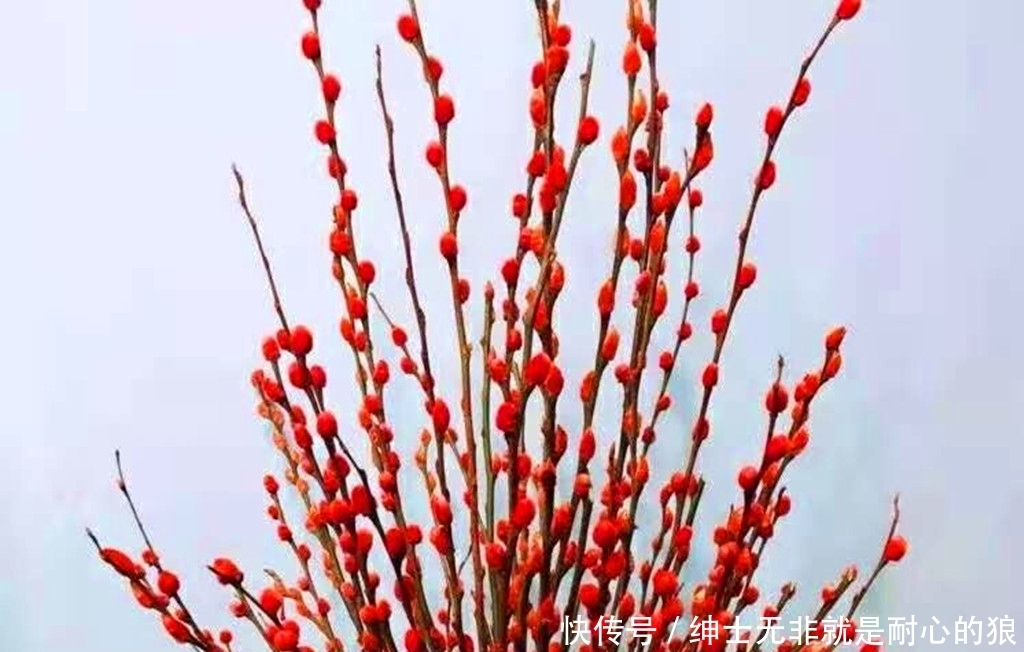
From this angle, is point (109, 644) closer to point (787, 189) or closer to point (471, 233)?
point (471, 233)

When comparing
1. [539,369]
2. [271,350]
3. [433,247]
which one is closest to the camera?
[539,369]

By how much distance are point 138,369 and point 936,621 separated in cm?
71

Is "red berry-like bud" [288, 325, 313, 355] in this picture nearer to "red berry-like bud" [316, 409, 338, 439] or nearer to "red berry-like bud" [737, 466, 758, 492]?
"red berry-like bud" [316, 409, 338, 439]

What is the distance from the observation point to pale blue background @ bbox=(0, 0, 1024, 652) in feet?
3.21

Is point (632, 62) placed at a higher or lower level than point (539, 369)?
higher

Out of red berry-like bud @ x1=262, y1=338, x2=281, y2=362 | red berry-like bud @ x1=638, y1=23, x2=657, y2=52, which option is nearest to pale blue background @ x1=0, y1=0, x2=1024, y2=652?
red berry-like bud @ x1=262, y1=338, x2=281, y2=362

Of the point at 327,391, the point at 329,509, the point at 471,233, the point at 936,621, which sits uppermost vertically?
the point at 471,233

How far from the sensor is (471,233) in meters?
1.00

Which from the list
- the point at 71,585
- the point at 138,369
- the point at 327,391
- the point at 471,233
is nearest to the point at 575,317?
the point at 471,233

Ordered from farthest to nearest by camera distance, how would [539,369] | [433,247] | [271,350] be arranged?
1. [433,247]
2. [271,350]
3. [539,369]

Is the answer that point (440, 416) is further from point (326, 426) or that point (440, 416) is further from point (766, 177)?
point (766, 177)

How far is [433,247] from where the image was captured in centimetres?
100

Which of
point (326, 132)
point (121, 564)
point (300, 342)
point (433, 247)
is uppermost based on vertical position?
point (433, 247)

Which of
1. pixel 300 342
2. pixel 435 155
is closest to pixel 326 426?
pixel 300 342
